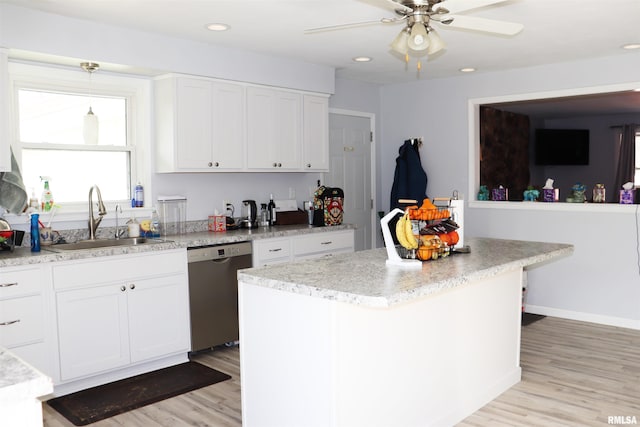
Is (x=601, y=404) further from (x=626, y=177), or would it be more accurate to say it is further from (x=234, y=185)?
(x=626, y=177)

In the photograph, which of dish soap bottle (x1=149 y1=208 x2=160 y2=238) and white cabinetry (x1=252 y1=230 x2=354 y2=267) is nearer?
dish soap bottle (x1=149 y1=208 x2=160 y2=238)

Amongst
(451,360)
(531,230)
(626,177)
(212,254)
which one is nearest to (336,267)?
(451,360)

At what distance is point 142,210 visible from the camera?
441cm

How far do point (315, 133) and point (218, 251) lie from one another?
1.67m

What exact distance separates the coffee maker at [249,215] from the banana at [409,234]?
7.45 feet

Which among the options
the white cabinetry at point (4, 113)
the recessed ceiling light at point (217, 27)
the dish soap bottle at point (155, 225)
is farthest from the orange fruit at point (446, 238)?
the white cabinetry at point (4, 113)

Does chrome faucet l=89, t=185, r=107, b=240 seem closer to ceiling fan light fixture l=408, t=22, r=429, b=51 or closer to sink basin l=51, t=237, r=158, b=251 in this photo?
sink basin l=51, t=237, r=158, b=251

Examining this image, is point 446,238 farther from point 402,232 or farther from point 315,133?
point 315,133

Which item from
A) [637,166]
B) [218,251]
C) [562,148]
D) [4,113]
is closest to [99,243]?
[218,251]

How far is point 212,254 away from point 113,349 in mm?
928

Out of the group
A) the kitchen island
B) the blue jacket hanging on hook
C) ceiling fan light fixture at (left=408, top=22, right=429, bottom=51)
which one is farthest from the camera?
the blue jacket hanging on hook

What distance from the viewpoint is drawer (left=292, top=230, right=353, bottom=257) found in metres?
4.75

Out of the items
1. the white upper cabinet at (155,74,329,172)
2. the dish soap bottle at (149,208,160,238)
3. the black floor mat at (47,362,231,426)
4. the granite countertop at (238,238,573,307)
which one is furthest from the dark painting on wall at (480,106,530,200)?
the black floor mat at (47,362,231,426)

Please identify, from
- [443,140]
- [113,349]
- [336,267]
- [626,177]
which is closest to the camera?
[336,267]
